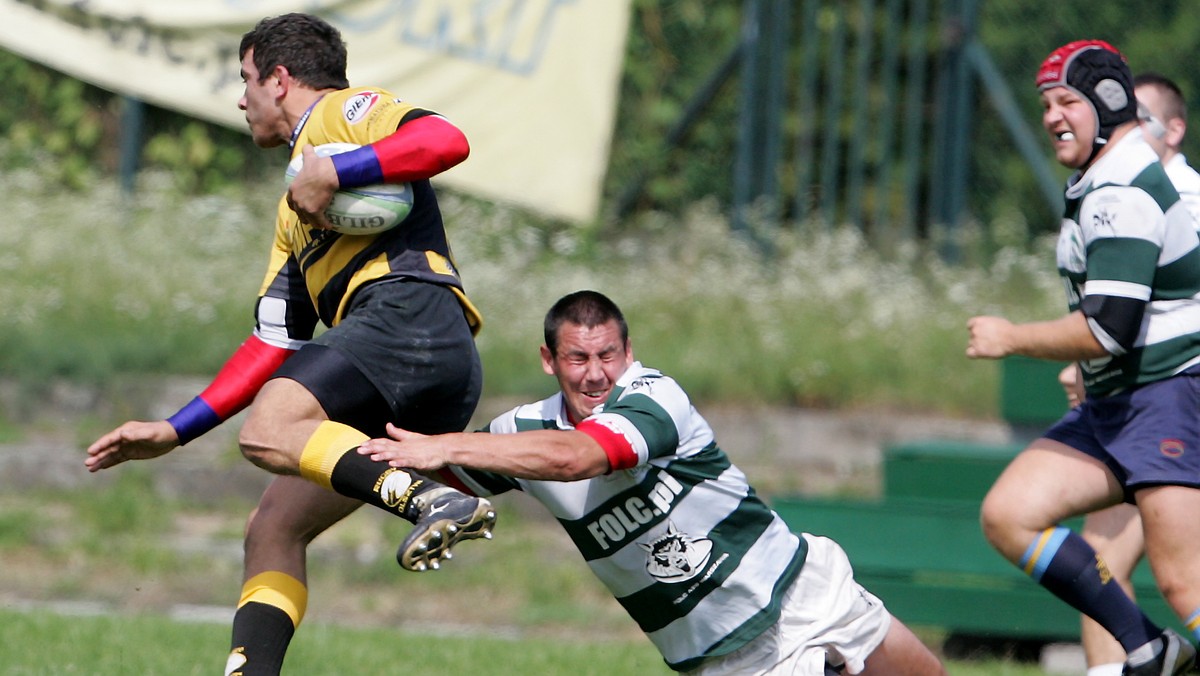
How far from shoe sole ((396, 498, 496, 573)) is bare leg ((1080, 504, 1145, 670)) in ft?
9.23

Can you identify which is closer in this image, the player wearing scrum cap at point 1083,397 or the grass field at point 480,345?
the player wearing scrum cap at point 1083,397

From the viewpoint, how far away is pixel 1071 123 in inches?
190

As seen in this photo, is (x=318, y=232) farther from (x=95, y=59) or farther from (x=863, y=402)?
(x=95, y=59)

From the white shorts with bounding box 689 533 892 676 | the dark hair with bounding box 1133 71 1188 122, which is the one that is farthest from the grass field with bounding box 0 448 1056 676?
the dark hair with bounding box 1133 71 1188 122

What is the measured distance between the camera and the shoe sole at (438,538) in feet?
11.7

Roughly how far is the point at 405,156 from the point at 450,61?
6521mm

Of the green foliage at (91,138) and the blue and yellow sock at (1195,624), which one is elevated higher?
the green foliage at (91,138)

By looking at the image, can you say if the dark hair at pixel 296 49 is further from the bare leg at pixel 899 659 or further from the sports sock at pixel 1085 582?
the sports sock at pixel 1085 582

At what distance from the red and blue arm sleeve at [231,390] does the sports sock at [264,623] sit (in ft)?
1.55

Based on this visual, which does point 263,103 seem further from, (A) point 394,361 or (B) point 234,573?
(B) point 234,573

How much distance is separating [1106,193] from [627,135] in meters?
6.80

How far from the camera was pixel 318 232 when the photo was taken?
4578mm

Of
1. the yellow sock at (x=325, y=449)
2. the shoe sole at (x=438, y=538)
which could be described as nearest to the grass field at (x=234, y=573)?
Answer: the yellow sock at (x=325, y=449)

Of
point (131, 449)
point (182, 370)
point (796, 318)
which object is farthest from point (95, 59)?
point (131, 449)
